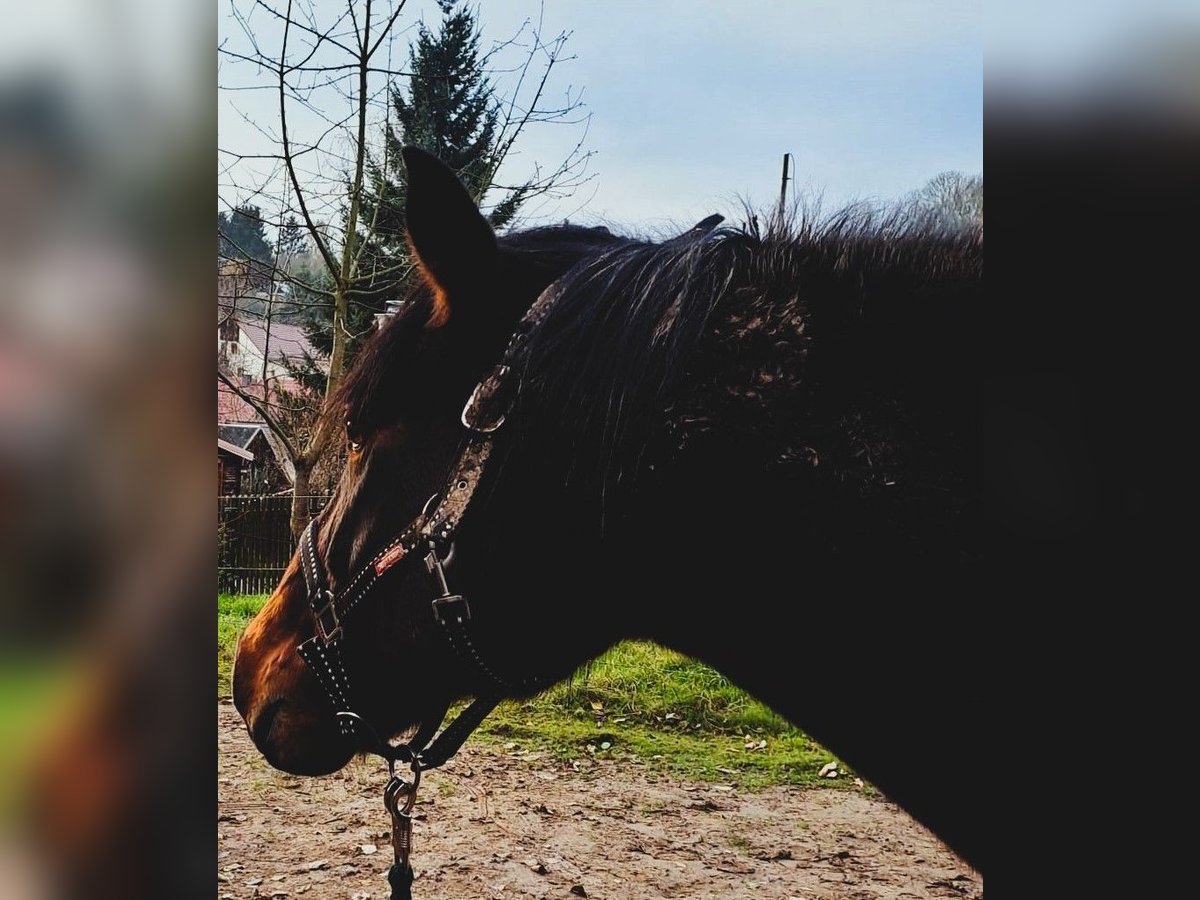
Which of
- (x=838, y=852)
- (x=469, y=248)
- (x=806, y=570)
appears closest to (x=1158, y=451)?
(x=806, y=570)

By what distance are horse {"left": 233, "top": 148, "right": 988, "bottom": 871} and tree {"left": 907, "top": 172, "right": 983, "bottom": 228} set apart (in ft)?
0.21

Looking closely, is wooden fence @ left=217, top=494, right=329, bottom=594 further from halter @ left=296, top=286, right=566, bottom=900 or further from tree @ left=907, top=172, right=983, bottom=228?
tree @ left=907, top=172, right=983, bottom=228

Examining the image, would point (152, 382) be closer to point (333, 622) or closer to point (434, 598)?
point (434, 598)

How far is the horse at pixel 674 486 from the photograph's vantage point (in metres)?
1.22

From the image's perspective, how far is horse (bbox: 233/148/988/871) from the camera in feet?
4.01

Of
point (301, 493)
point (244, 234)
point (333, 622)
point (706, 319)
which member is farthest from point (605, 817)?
point (244, 234)

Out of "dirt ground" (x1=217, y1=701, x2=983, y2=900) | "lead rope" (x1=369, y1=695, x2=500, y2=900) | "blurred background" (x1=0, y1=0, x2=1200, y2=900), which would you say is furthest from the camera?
"dirt ground" (x1=217, y1=701, x2=983, y2=900)

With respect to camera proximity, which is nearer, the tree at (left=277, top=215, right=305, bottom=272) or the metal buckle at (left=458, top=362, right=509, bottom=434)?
the metal buckle at (left=458, top=362, right=509, bottom=434)

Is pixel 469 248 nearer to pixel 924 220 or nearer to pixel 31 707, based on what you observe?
pixel 924 220

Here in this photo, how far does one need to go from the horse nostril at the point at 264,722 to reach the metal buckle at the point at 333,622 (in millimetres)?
209

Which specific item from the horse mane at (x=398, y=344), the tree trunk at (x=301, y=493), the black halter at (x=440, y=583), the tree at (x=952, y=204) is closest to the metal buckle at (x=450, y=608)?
the black halter at (x=440, y=583)

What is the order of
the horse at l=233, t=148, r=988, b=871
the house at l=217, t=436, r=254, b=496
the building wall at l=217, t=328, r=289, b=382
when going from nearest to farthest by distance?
the horse at l=233, t=148, r=988, b=871 → the building wall at l=217, t=328, r=289, b=382 → the house at l=217, t=436, r=254, b=496

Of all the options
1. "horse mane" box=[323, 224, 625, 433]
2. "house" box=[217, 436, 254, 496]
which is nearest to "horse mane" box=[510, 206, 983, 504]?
"horse mane" box=[323, 224, 625, 433]

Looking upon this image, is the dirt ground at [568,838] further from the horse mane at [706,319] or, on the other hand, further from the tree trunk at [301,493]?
the horse mane at [706,319]
